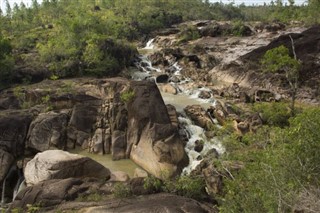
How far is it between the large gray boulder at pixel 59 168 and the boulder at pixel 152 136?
301 centimetres

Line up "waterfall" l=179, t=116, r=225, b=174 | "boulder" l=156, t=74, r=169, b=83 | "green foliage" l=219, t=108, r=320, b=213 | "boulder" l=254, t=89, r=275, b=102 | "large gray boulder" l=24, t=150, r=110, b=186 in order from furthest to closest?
"boulder" l=156, t=74, r=169, b=83 → "boulder" l=254, t=89, r=275, b=102 → "waterfall" l=179, t=116, r=225, b=174 → "large gray boulder" l=24, t=150, r=110, b=186 → "green foliage" l=219, t=108, r=320, b=213

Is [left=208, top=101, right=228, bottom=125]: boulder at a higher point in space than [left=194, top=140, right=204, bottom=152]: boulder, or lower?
higher

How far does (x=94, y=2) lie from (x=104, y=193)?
82.4 metres

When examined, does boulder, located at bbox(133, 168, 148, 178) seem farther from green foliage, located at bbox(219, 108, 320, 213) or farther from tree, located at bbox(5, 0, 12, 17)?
tree, located at bbox(5, 0, 12, 17)

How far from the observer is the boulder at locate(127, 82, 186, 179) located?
19545mm

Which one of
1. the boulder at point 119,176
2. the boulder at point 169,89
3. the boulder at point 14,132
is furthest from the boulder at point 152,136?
the boulder at point 169,89

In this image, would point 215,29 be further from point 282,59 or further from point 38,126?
point 38,126

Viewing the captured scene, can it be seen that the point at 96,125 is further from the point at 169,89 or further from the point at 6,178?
the point at 169,89

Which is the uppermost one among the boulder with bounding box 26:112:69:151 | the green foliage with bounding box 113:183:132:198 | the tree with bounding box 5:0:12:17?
the tree with bounding box 5:0:12:17

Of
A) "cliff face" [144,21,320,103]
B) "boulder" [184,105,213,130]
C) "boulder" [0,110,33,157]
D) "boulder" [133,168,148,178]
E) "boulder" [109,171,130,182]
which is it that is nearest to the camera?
"boulder" [109,171,130,182]

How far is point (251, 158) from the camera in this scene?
560 inches

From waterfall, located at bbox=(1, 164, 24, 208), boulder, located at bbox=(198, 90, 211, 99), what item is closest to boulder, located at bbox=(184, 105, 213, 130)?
boulder, located at bbox=(198, 90, 211, 99)

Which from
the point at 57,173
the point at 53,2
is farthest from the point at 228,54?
the point at 53,2

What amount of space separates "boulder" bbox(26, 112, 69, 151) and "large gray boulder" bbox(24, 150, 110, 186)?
11.2 ft
